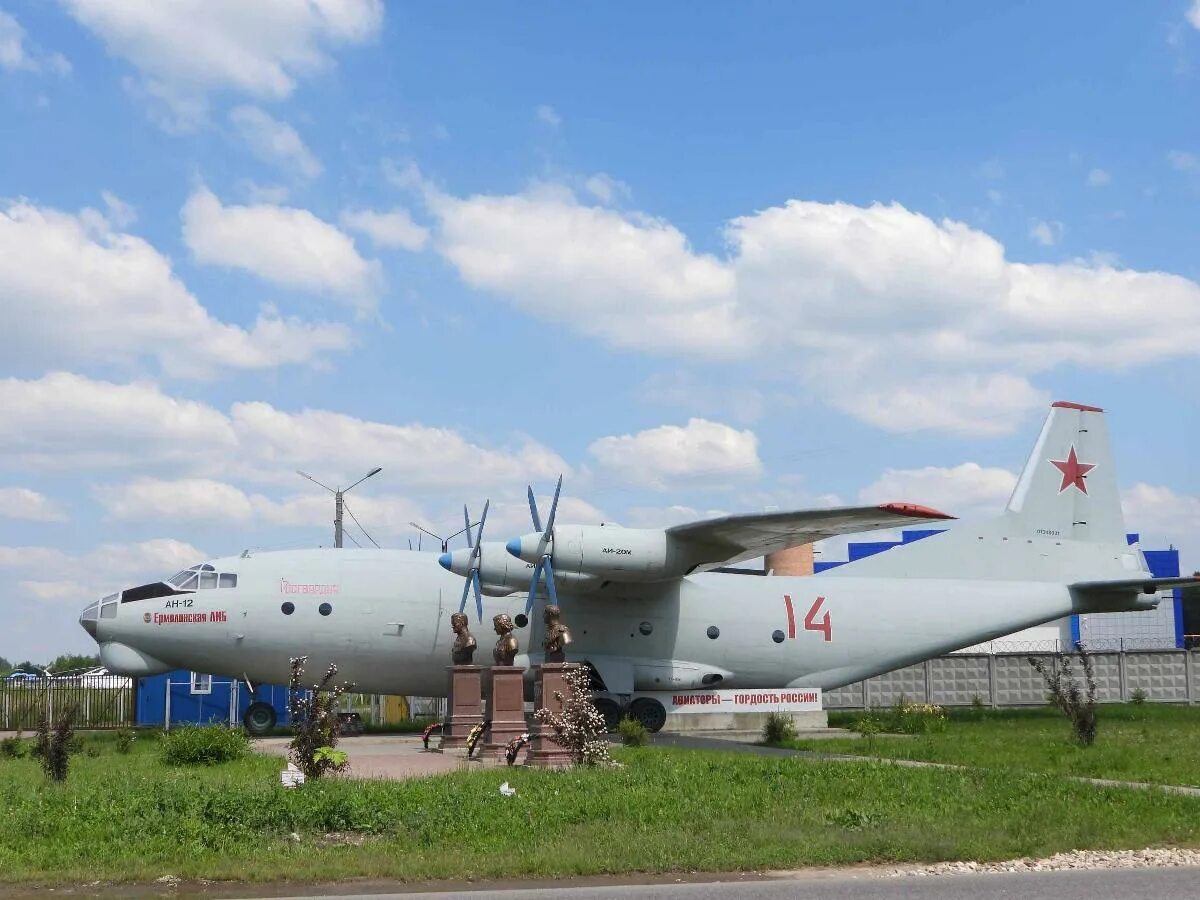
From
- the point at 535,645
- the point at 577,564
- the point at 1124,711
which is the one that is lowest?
the point at 1124,711

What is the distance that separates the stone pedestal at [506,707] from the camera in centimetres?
2097

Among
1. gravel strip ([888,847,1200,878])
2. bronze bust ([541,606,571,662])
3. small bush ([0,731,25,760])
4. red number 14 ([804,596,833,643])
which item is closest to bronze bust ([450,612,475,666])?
bronze bust ([541,606,571,662])

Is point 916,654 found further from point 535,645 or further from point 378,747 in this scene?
point 378,747

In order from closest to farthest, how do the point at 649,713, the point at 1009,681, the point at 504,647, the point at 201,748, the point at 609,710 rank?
the point at 201,748 < the point at 504,647 < the point at 609,710 < the point at 649,713 < the point at 1009,681

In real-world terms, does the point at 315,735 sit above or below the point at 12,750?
above

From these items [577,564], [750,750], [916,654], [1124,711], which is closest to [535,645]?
[577,564]

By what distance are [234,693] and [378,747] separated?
613 inches

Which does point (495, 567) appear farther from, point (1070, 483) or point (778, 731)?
point (1070, 483)

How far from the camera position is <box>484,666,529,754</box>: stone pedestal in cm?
2097

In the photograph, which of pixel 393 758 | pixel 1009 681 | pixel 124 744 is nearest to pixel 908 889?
pixel 393 758

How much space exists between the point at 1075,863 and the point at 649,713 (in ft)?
57.8

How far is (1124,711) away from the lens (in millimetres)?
35375

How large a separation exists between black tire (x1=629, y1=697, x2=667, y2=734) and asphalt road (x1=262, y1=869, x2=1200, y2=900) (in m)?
17.8

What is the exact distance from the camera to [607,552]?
25.9m
